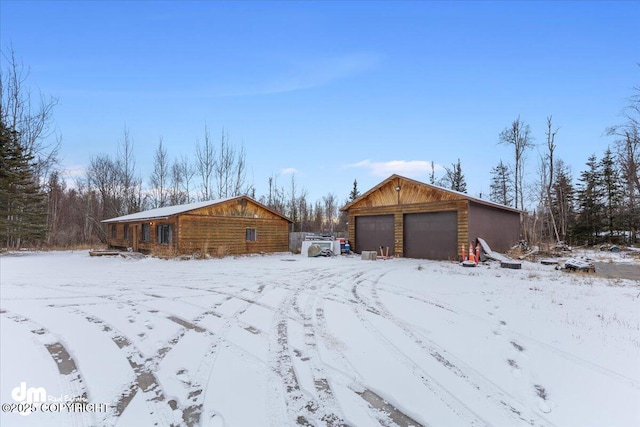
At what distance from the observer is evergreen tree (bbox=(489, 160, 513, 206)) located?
111 ft

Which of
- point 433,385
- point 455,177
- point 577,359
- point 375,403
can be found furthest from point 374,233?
point 455,177

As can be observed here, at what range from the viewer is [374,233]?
1822cm

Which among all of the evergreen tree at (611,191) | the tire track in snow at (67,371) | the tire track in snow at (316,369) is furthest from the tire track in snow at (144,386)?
the evergreen tree at (611,191)

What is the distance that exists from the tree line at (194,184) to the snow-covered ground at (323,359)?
59.6 ft

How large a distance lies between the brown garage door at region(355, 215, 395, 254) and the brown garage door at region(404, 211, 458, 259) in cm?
97

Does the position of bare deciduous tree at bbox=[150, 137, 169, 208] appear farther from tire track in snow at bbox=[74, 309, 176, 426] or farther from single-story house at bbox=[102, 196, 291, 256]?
tire track in snow at bbox=[74, 309, 176, 426]

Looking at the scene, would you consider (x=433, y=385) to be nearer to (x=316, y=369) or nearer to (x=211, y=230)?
(x=316, y=369)

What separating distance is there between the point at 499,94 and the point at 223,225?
15.5m

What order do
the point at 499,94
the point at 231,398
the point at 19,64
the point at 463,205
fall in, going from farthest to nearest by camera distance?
1. the point at 19,64
2. the point at 463,205
3. the point at 499,94
4. the point at 231,398

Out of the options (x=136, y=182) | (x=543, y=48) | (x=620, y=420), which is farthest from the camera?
(x=136, y=182)

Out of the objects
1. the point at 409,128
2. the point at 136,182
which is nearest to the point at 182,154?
the point at 136,182

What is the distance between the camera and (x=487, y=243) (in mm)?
15578

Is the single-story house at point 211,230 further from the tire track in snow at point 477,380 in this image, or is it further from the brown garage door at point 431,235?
the tire track in snow at point 477,380

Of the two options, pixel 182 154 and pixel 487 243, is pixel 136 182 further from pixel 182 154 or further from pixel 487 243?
pixel 487 243
